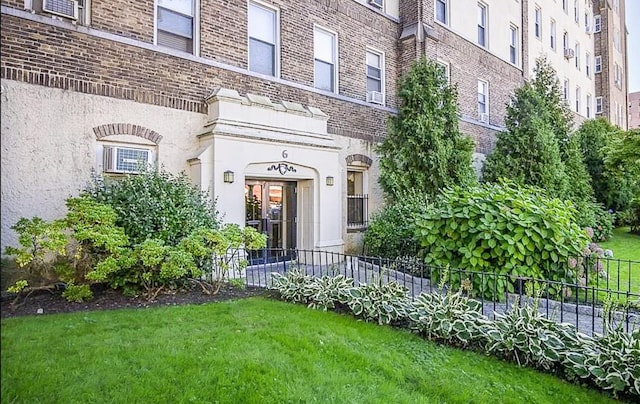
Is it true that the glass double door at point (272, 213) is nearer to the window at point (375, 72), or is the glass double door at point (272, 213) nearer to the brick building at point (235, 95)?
the brick building at point (235, 95)

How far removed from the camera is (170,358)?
3648 millimetres

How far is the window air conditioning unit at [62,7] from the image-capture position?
6.70 metres

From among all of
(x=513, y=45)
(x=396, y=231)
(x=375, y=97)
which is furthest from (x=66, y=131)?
(x=513, y=45)

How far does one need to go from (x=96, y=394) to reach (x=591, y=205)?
16.7 meters

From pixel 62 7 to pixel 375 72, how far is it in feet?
28.3

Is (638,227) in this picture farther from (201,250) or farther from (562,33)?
(201,250)

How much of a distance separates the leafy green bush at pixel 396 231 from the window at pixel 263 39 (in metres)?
4.40

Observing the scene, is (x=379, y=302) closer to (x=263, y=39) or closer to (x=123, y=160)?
(x=123, y=160)

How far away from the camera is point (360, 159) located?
38.8ft

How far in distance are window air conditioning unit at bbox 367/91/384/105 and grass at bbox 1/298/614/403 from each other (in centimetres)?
870

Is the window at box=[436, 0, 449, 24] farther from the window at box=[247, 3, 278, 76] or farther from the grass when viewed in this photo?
the grass

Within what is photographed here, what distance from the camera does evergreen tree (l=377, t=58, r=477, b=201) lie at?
36.5 ft

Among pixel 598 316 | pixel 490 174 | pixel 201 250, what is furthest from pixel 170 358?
pixel 490 174

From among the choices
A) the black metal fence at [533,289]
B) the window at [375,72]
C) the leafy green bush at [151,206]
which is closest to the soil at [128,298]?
the black metal fence at [533,289]
